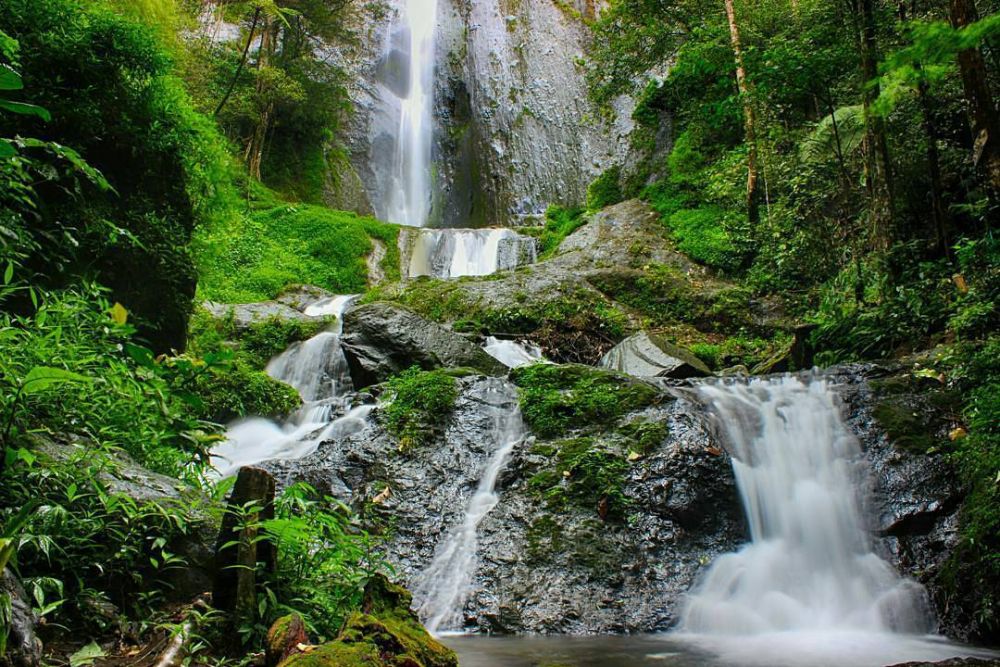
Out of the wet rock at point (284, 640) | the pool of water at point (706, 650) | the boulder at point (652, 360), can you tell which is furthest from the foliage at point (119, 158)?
the boulder at point (652, 360)

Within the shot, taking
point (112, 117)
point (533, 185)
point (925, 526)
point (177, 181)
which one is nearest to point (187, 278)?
point (177, 181)

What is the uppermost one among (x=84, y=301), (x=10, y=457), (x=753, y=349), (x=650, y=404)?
(x=753, y=349)

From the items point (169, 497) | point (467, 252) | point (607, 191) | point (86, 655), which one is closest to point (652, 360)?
point (169, 497)

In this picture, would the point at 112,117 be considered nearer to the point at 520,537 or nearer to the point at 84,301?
the point at 84,301

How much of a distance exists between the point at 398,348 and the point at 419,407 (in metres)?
2.48

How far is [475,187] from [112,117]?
20.2m

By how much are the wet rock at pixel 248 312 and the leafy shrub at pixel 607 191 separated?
28.0ft

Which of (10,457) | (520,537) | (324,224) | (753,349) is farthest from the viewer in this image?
(324,224)

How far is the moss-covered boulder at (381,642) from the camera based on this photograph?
7.32 ft

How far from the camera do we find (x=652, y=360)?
30.6ft

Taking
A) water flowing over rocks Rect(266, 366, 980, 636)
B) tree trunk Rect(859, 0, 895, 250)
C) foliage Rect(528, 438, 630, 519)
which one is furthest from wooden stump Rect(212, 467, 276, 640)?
tree trunk Rect(859, 0, 895, 250)

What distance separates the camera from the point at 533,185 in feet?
80.7

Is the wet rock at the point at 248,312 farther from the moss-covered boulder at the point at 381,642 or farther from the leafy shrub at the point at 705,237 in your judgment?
the moss-covered boulder at the point at 381,642

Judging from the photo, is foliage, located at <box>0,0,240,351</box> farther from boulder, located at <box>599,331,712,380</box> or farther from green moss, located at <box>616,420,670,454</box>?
boulder, located at <box>599,331,712,380</box>
